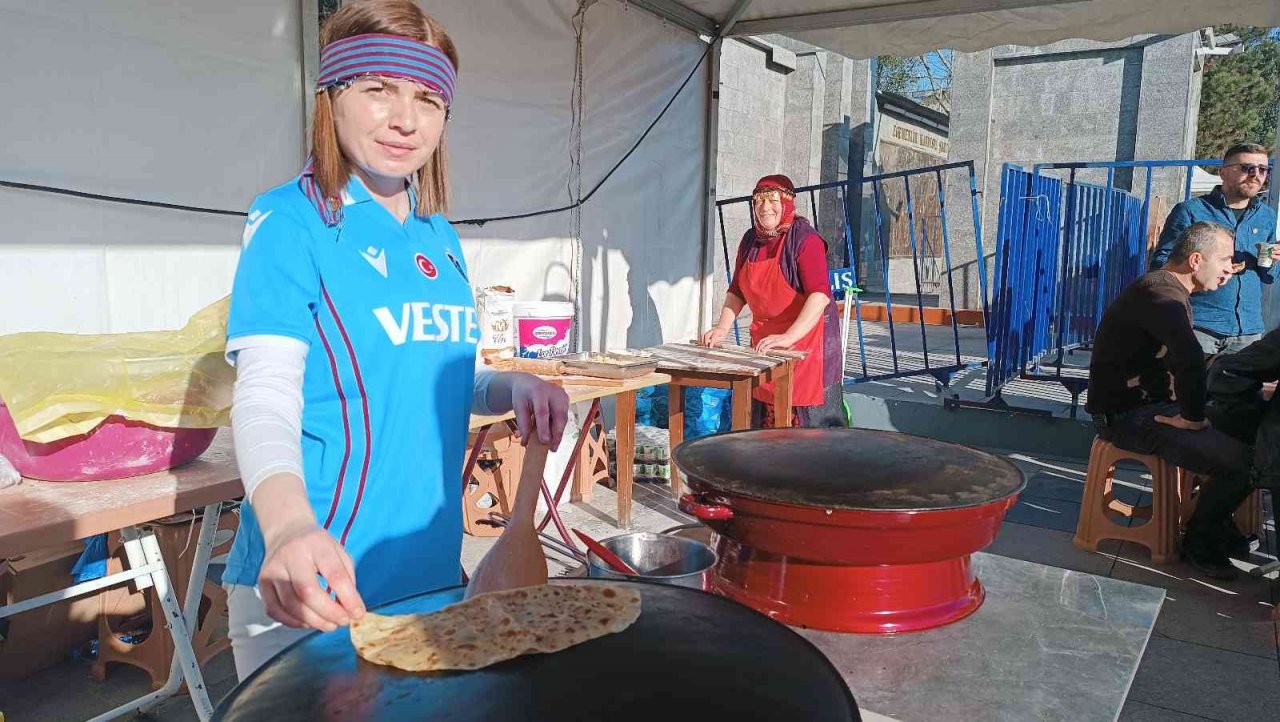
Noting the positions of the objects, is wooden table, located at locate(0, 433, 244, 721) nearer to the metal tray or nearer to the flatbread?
the flatbread

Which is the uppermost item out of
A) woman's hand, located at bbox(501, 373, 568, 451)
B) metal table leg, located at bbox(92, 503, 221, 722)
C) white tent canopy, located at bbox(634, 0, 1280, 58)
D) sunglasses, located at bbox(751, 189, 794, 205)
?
white tent canopy, located at bbox(634, 0, 1280, 58)

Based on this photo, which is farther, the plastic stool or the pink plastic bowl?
the plastic stool

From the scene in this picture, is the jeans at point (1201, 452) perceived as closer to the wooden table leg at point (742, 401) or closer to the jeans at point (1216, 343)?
the jeans at point (1216, 343)

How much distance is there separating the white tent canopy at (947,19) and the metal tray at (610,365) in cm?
250

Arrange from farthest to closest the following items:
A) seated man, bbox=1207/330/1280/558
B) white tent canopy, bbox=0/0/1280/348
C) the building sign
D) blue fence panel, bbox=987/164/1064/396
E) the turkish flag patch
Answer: the building sign < blue fence panel, bbox=987/164/1064/396 < seated man, bbox=1207/330/1280/558 < white tent canopy, bbox=0/0/1280/348 < the turkish flag patch

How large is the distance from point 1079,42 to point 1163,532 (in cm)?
1120

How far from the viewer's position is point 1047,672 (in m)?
1.54

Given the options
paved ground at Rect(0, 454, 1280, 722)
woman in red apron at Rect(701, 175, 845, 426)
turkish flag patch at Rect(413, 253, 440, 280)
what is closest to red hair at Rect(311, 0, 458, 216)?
turkish flag patch at Rect(413, 253, 440, 280)

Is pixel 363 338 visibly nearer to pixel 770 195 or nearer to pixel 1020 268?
pixel 770 195

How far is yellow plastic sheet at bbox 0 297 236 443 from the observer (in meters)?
1.95

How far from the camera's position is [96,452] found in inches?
80.8

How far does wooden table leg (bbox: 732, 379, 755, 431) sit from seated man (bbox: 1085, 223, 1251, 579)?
1869 mm

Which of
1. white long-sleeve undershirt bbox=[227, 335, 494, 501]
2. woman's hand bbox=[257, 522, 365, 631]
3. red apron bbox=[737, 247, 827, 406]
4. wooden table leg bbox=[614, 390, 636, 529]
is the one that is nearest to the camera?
woman's hand bbox=[257, 522, 365, 631]

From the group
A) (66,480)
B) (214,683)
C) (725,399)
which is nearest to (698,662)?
(66,480)
